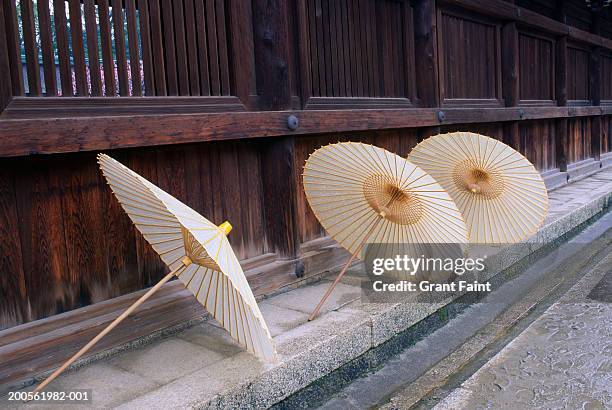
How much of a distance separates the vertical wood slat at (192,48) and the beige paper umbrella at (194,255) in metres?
1.50

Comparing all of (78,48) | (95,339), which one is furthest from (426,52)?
(95,339)

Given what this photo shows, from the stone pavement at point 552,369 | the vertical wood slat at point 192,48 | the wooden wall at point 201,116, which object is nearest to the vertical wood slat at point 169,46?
the wooden wall at point 201,116

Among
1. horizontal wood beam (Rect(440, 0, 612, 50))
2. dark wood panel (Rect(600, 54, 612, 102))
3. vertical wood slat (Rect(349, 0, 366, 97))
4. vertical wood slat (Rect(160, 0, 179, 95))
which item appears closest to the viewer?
vertical wood slat (Rect(160, 0, 179, 95))

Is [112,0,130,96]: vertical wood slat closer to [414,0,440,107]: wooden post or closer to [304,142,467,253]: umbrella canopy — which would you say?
[304,142,467,253]: umbrella canopy

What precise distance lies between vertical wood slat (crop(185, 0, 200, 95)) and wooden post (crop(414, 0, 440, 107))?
11.1ft

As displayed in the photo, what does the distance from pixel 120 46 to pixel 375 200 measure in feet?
7.05

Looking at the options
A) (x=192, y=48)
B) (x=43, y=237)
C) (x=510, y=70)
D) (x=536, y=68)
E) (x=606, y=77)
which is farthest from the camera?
(x=606, y=77)

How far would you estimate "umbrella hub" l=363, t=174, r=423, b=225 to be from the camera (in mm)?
4125

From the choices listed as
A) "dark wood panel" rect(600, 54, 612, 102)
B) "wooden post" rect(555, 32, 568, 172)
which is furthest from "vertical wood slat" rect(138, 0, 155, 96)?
"dark wood panel" rect(600, 54, 612, 102)

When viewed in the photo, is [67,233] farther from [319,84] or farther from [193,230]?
[319,84]

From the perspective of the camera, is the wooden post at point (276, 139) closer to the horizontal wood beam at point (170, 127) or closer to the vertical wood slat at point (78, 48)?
the horizontal wood beam at point (170, 127)

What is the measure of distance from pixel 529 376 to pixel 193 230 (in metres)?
2.51

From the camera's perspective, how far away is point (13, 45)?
3.35 metres

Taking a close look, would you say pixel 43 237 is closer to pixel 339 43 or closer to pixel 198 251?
pixel 198 251
